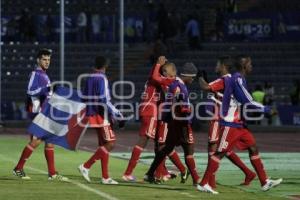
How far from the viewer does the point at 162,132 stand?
1808cm

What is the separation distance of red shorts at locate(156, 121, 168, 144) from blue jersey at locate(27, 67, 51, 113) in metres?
1.87

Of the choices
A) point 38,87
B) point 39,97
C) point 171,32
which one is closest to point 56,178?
point 39,97

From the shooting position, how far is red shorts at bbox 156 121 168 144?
17938 mm

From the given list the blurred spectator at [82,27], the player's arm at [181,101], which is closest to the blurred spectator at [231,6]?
the blurred spectator at [82,27]

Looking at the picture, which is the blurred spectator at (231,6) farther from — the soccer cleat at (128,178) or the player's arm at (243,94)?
the player's arm at (243,94)

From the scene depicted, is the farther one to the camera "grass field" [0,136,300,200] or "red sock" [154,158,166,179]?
"red sock" [154,158,166,179]

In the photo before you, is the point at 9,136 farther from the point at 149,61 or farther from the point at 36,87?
the point at 36,87

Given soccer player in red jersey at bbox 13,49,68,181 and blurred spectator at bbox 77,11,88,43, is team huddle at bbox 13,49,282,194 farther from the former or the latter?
blurred spectator at bbox 77,11,88,43

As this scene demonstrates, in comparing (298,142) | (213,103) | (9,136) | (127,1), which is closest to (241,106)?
(213,103)

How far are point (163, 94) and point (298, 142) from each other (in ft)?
53.5

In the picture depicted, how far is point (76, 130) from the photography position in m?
18.7

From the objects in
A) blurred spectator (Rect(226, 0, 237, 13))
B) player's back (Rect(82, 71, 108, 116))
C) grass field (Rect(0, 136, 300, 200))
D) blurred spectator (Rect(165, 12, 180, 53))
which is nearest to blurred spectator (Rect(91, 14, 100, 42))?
blurred spectator (Rect(165, 12, 180, 53))

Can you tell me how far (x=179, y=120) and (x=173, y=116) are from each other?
14 cm

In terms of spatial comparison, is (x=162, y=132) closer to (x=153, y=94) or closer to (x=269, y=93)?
(x=153, y=94)
